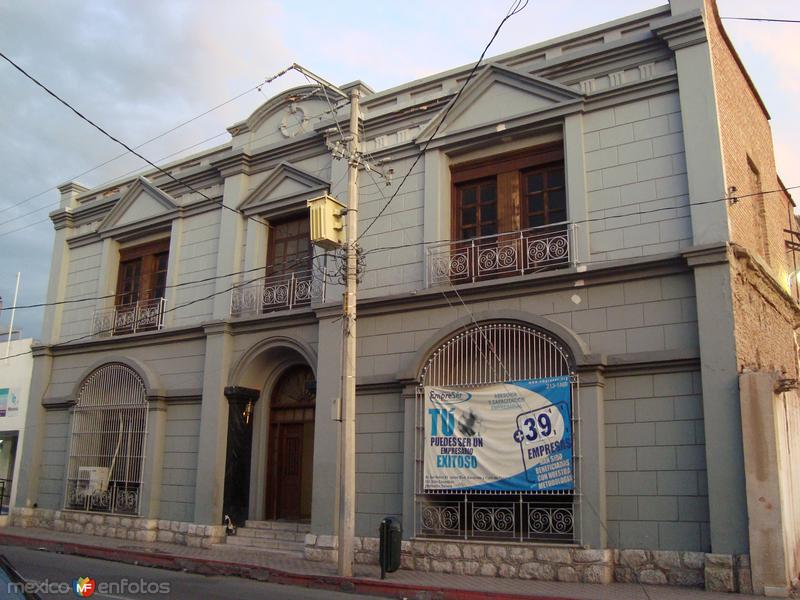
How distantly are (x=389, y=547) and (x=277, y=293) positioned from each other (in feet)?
20.9

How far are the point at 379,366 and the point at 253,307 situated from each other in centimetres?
362

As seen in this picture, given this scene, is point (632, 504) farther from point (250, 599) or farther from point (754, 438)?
point (250, 599)

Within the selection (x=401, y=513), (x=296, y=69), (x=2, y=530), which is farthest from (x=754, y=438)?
(x=2, y=530)

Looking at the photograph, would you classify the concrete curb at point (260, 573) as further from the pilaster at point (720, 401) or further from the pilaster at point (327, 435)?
the pilaster at point (720, 401)

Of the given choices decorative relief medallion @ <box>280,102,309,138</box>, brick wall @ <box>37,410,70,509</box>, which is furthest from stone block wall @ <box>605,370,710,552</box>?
brick wall @ <box>37,410,70,509</box>

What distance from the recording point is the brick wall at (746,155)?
1152 centimetres

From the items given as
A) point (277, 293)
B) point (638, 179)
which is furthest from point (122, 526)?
point (638, 179)

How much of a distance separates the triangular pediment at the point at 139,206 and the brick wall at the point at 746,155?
1218 centimetres

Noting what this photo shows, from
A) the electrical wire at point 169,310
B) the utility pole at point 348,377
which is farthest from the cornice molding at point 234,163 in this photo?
the utility pole at point 348,377

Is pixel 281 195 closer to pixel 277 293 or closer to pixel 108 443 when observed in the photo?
pixel 277 293

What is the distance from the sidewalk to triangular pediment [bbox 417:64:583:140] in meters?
7.53

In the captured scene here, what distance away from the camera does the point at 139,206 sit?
61.2 ft

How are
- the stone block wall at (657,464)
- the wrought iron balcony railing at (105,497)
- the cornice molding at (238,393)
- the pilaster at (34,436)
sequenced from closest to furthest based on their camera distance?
the stone block wall at (657,464) → the cornice molding at (238,393) → the wrought iron balcony railing at (105,497) → the pilaster at (34,436)

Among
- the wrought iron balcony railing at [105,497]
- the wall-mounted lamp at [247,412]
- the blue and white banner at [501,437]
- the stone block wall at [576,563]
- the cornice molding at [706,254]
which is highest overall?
the cornice molding at [706,254]
